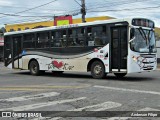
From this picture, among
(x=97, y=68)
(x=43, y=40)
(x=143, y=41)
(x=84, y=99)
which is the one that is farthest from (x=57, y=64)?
(x=84, y=99)

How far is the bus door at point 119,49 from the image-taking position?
1562cm

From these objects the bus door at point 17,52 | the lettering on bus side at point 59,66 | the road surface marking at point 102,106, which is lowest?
the road surface marking at point 102,106

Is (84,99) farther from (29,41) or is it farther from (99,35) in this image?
(29,41)

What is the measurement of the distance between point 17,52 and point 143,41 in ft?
30.7

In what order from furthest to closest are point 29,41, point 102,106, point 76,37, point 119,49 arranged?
point 29,41
point 76,37
point 119,49
point 102,106

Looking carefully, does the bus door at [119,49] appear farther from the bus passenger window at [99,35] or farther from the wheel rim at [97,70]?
the wheel rim at [97,70]

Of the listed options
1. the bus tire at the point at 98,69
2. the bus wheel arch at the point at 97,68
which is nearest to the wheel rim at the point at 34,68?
the bus wheel arch at the point at 97,68

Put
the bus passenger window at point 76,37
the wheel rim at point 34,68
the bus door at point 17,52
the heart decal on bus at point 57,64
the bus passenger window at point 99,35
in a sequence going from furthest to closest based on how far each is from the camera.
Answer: the bus door at point 17,52, the wheel rim at point 34,68, the heart decal on bus at point 57,64, the bus passenger window at point 76,37, the bus passenger window at point 99,35

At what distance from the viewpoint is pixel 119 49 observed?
15805 mm

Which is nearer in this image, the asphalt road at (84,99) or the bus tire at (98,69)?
the asphalt road at (84,99)

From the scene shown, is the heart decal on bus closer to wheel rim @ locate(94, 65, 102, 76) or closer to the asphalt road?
wheel rim @ locate(94, 65, 102, 76)

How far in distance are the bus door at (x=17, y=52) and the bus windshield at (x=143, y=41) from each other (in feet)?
29.2

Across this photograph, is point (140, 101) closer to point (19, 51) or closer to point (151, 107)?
point (151, 107)

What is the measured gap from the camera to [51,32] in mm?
19078
